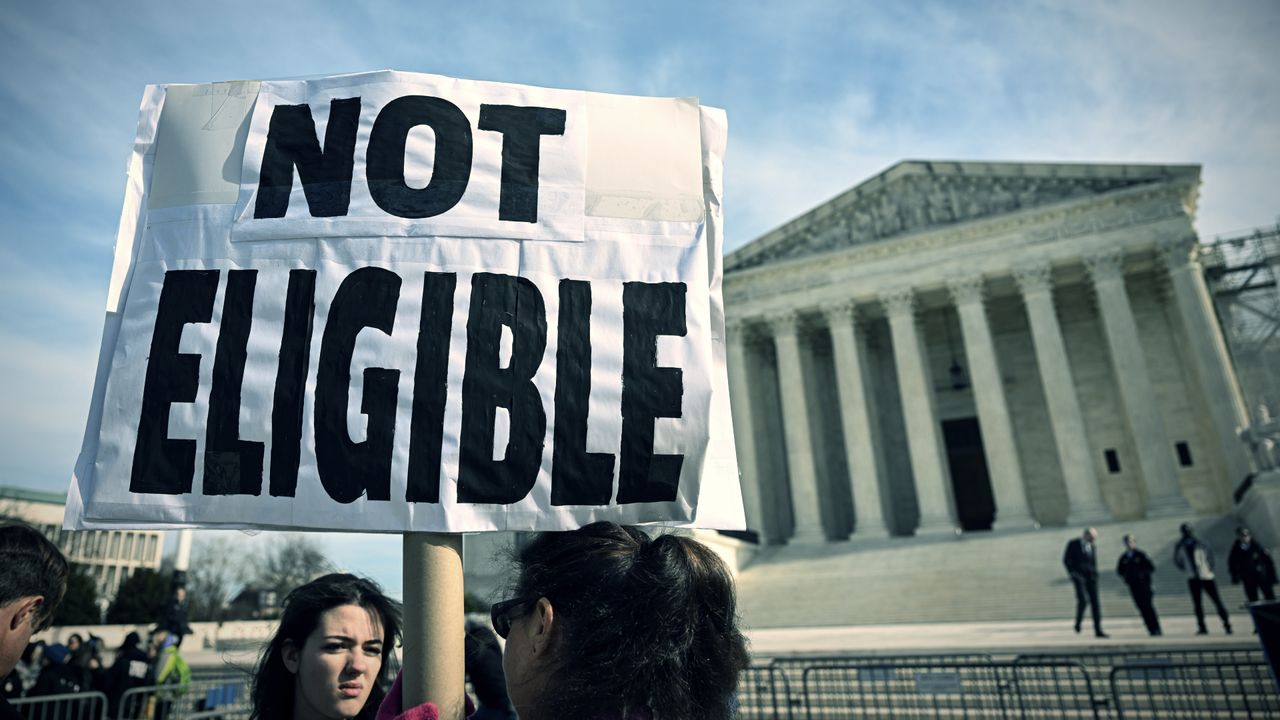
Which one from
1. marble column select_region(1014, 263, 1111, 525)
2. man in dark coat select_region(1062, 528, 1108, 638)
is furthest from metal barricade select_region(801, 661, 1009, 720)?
marble column select_region(1014, 263, 1111, 525)

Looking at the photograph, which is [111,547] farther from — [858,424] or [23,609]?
[23,609]

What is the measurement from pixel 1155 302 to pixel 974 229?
28.2 feet

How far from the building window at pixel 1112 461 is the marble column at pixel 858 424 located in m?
9.68

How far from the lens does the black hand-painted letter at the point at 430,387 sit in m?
2.53

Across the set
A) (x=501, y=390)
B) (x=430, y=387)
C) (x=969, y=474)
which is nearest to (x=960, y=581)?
(x=969, y=474)

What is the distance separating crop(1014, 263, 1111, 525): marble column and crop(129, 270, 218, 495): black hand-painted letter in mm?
30445

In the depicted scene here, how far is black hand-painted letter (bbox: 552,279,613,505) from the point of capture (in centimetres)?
260

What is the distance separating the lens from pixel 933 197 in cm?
3319

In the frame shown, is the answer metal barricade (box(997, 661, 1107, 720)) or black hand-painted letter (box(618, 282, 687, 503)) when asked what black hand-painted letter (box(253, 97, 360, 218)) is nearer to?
black hand-painted letter (box(618, 282, 687, 503))

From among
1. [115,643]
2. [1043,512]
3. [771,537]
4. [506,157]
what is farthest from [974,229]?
[115,643]

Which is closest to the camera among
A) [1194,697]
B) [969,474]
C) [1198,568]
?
[1194,697]

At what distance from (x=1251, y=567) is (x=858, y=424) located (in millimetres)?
18347

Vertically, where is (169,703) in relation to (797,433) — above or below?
below

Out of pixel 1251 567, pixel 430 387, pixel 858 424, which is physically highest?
pixel 858 424
